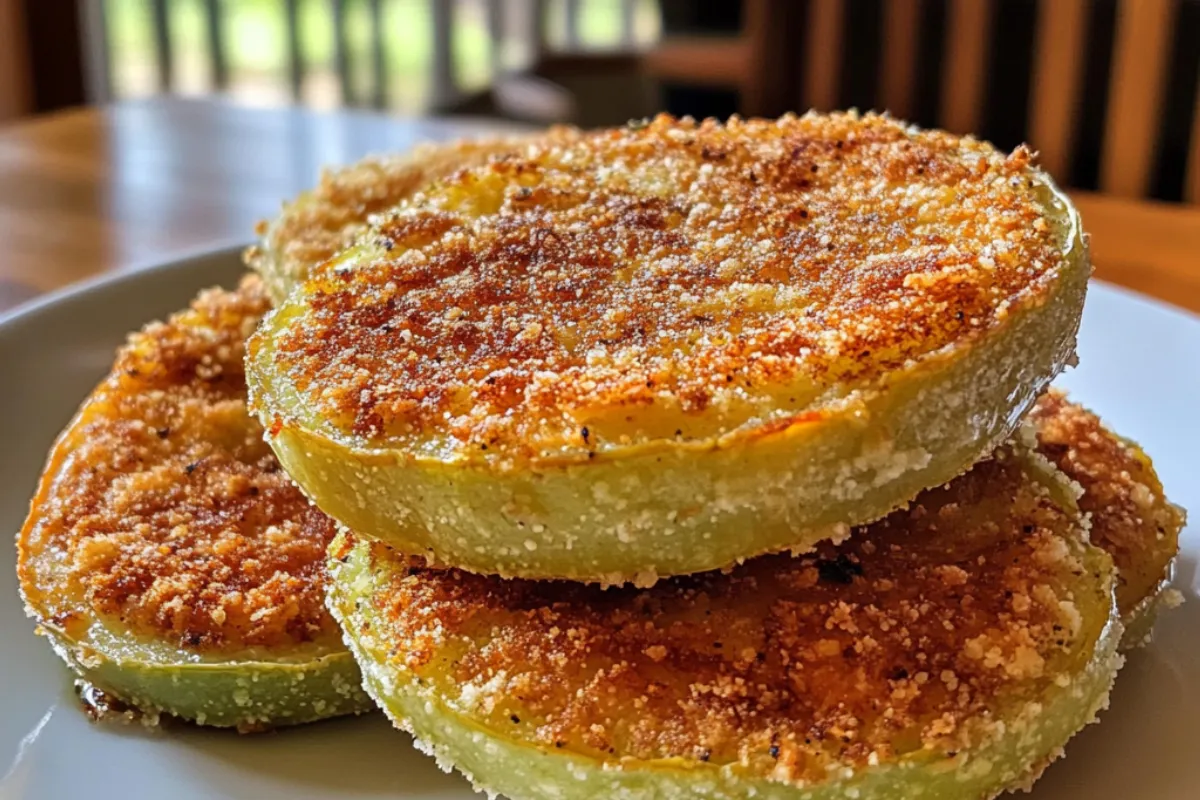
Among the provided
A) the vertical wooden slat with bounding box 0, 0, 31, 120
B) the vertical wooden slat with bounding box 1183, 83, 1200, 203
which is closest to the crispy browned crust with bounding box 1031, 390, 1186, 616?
the vertical wooden slat with bounding box 1183, 83, 1200, 203

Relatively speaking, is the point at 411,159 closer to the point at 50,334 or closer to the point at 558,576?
the point at 50,334

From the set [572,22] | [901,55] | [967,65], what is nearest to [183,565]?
[967,65]

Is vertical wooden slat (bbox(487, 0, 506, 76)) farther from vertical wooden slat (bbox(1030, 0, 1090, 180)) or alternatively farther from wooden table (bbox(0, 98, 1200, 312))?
vertical wooden slat (bbox(1030, 0, 1090, 180))

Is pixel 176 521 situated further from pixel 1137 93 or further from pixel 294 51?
pixel 294 51

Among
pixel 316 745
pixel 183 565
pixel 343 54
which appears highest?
pixel 343 54

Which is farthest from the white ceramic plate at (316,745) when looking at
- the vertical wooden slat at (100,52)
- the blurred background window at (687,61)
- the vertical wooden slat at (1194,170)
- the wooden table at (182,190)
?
the vertical wooden slat at (100,52)

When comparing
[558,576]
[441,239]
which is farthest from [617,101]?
[558,576]
